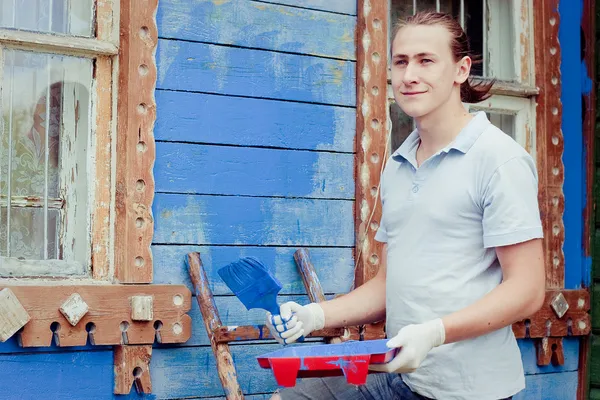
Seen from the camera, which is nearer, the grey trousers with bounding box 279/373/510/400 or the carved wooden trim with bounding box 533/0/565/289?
the grey trousers with bounding box 279/373/510/400

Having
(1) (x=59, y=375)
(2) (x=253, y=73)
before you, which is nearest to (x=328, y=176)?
(2) (x=253, y=73)

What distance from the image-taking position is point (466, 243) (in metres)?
2.42

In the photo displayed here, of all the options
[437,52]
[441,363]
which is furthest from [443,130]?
[441,363]

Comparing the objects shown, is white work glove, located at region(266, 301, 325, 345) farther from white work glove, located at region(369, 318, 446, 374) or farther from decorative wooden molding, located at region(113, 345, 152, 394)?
decorative wooden molding, located at region(113, 345, 152, 394)

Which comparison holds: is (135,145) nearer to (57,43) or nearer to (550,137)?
(57,43)

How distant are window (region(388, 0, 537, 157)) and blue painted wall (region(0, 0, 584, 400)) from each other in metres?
0.71

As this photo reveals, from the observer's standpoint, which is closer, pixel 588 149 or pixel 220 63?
pixel 220 63

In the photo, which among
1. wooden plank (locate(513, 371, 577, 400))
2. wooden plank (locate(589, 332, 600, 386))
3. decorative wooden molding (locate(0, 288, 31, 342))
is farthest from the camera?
wooden plank (locate(589, 332, 600, 386))

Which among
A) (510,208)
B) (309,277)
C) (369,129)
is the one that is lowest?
(309,277)

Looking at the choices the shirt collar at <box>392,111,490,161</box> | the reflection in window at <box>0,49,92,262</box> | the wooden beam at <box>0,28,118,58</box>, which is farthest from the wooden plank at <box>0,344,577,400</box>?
the shirt collar at <box>392,111,490,161</box>

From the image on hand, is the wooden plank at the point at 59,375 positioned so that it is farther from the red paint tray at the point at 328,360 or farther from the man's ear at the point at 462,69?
the man's ear at the point at 462,69

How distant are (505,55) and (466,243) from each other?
2.05m

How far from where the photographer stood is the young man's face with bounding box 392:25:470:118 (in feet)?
8.33

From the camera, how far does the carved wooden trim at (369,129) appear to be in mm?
3713
